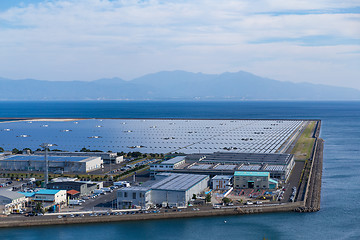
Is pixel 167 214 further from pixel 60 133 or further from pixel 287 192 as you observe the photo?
pixel 60 133

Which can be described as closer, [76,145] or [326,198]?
[326,198]

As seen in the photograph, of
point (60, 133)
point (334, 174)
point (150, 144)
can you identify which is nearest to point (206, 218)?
point (334, 174)

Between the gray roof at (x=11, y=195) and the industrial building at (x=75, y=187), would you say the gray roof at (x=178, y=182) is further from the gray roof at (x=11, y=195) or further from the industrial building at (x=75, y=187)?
the gray roof at (x=11, y=195)

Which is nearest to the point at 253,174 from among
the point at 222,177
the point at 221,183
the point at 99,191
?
the point at 222,177

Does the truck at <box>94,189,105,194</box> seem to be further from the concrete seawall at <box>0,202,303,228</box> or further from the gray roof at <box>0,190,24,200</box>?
the concrete seawall at <box>0,202,303,228</box>

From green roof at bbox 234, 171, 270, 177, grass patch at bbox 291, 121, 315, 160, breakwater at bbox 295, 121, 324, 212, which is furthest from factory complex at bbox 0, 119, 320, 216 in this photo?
breakwater at bbox 295, 121, 324, 212

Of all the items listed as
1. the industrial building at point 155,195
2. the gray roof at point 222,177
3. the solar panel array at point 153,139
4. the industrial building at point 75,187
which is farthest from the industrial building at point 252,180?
the solar panel array at point 153,139

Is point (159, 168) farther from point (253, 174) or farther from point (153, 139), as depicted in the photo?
point (153, 139)
